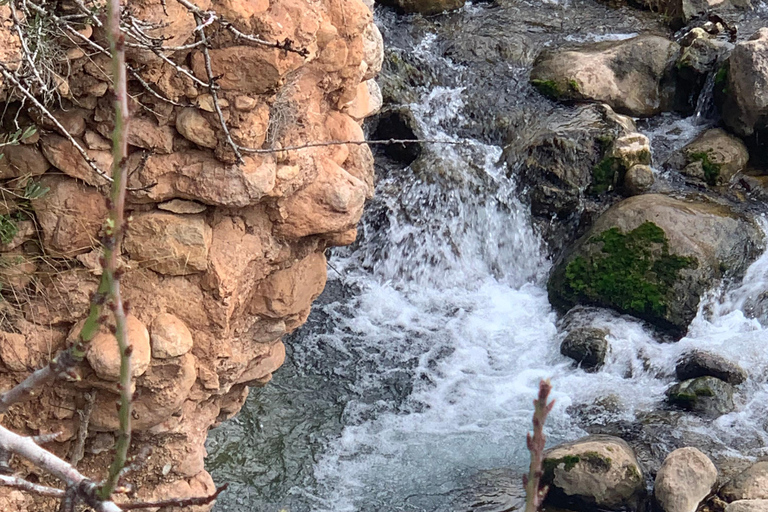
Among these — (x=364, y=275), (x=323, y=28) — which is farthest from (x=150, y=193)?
(x=364, y=275)

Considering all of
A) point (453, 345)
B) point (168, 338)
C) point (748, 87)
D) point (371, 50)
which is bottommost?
point (453, 345)

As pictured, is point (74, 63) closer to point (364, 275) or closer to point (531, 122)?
point (364, 275)

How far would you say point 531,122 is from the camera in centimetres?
870

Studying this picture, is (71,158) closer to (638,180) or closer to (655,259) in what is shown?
(655,259)

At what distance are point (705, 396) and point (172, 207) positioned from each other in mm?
4564

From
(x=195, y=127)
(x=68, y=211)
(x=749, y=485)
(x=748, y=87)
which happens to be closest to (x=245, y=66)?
(x=195, y=127)

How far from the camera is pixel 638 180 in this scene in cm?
807

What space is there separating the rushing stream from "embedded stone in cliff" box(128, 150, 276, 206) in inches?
103

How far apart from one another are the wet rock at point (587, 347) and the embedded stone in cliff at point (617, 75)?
9.73 ft

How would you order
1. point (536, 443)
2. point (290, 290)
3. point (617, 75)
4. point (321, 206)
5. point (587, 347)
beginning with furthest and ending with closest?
A: point (617, 75) → point (587, 347) → point (290, 290) → point (321, 206) → point (536, 443)

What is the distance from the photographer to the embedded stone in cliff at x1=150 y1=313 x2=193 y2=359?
3.37 meters

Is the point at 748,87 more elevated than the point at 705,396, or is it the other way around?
the point at 748,87

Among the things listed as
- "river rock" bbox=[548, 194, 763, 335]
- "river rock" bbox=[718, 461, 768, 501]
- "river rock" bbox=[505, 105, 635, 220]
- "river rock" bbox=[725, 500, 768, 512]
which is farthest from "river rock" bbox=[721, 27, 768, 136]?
"river rock" bbox=[725, 500, 768, 512]

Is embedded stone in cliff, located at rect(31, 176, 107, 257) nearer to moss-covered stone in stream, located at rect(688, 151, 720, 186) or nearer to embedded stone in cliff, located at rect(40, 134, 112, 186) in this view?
embedded stone in cliff, located at rect(40, 134, 112, 186)
